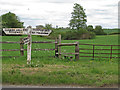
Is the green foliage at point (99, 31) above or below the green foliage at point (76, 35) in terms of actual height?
above

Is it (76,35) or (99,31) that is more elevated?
(99,31)

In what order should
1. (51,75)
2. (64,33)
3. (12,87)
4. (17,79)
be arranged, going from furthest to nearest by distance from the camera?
(64,33) → (51,75) → (17,79) → (12,87)

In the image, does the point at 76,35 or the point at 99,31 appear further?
the point at 99,31

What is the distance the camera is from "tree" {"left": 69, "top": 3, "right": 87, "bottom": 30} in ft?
120

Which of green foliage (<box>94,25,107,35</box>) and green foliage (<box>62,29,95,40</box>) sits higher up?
green foliage (<box>94,25,107,35</box>)

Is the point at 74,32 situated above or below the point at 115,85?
above

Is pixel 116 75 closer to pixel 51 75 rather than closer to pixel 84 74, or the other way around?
pixel 84 74

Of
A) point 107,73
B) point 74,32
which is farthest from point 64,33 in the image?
point 107,73

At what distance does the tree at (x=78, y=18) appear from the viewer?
3647 centimetres

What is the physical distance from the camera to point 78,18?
39.4 metres

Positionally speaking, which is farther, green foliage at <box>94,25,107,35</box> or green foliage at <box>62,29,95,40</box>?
green foliage at <box>94,25,107,35</box>

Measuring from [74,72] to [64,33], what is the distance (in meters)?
31.3

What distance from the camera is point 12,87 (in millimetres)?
6562

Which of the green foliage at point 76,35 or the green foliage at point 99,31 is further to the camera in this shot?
the green foliage at point 99,31
